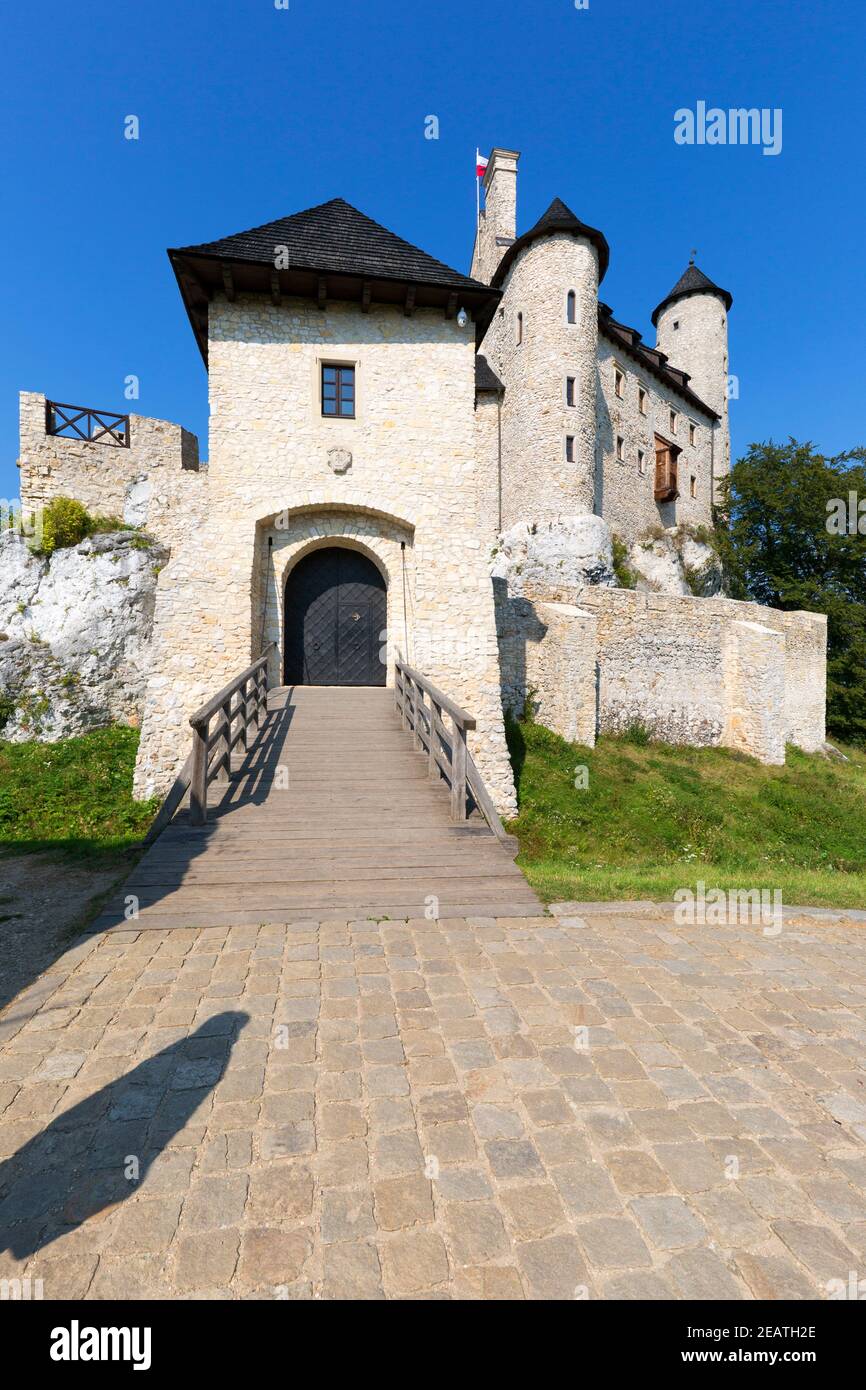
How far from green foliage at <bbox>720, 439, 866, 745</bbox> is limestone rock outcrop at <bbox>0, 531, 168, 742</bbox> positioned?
25.8 meters

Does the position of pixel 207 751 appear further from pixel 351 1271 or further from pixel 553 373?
pixel 553 373

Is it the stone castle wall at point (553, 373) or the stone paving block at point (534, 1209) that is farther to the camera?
the stone castle wall at point (553, 373)

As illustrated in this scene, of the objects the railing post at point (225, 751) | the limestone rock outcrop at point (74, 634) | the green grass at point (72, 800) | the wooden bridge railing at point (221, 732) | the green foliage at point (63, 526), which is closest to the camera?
the wooden bridge railing at point (221, 732)

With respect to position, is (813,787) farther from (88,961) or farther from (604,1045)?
(88,961)

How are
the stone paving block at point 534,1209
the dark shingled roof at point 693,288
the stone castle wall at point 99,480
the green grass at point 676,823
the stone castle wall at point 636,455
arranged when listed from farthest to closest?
the dark shingled roof at point 693,288, the stone castle wall at point 636,455, the stone castle wall at point 99,480, the green grass at point 676,823, the stone paving block at point 534,1209

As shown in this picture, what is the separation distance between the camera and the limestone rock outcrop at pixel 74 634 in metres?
11.4

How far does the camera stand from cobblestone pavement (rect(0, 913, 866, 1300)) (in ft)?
6.41

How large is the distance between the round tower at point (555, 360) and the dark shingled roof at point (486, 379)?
1332 millimetres

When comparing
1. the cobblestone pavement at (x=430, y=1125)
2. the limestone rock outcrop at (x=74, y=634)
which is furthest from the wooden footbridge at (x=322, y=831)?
the limestone rock outcrop at (x=74, y=634)

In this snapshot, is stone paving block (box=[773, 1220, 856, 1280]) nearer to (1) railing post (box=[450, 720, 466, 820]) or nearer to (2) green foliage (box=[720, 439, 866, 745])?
(1) railing post (box=[450, 720, 466, 820])

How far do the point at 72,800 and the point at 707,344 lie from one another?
40728 mm

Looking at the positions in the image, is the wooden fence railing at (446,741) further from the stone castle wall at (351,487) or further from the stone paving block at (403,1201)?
the stone paving block at (403,1201)

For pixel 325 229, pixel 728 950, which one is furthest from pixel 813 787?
pixel 325 229

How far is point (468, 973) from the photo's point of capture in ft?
12.9
